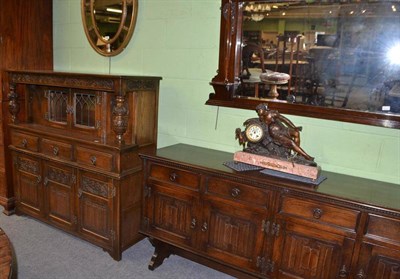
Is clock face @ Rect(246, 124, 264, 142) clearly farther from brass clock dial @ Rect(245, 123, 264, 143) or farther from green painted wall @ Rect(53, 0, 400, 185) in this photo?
green painted wall @ Rect(53, 0, 400, 185)

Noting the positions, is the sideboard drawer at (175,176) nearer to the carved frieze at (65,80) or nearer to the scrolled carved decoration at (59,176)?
the carved frieze at (65,80)

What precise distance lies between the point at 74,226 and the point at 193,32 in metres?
1.96

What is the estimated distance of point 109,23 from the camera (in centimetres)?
300

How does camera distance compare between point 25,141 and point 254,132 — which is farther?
point 25,141

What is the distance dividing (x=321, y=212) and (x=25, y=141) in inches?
104

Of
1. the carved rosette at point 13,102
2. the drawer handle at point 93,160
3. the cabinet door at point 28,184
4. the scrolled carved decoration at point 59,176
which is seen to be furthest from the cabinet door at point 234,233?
the carved rosette at point 13,102

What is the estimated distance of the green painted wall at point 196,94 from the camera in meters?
2.14

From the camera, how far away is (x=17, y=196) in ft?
10.6

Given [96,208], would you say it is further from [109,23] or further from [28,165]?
[109,23]

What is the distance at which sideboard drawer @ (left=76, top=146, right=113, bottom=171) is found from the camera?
8.27 ft

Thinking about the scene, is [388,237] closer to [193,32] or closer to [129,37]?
[193,32]

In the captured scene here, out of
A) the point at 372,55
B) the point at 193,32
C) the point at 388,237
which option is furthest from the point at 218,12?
the point at 388,237

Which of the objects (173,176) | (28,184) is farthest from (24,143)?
(173,176)

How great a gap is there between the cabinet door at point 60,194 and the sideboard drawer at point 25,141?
21 centimetres
